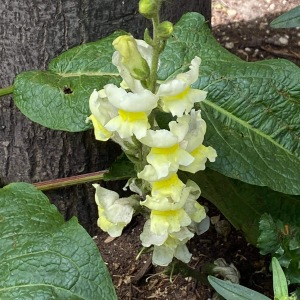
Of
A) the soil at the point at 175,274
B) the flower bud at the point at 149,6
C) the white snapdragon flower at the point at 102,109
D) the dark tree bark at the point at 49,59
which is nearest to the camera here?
the flower bud at the point at 149,6

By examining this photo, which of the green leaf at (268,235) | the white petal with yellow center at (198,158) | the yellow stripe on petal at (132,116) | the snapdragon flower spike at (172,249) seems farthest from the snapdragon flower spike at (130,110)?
the green leaf at (268,235)

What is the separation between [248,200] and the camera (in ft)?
4.82

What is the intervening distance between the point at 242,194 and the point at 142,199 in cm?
34

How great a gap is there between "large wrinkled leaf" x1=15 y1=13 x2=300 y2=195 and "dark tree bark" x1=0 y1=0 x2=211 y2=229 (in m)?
0.10

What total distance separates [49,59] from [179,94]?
52 centimetres

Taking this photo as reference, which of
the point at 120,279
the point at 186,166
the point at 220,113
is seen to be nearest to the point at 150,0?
the point at 186,166

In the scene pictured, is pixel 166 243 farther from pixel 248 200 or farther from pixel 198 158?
pixel 248 200

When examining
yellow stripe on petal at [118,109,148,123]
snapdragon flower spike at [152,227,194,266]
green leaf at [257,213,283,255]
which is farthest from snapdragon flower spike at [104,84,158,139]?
green leaf at [257,213,283,255]

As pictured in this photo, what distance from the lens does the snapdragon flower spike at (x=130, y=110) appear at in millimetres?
995

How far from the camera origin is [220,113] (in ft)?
4.30

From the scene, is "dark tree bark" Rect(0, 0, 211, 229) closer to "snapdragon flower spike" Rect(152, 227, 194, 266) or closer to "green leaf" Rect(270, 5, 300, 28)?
"green leaf" Rect(270, 5, 300, 28)

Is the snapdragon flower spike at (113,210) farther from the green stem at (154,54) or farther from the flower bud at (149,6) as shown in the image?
the flower bud at (149,6)

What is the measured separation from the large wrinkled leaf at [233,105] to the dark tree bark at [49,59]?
99mm

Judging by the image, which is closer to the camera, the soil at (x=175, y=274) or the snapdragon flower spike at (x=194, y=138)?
the snapdragon flower spike at (x=194, y=138)
